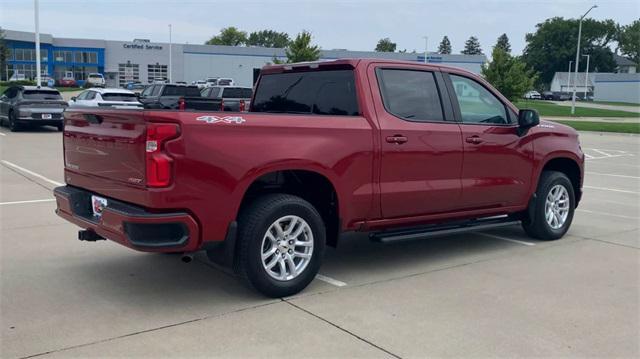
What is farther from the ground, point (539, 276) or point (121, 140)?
point (121, 140)

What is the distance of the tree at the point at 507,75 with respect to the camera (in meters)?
38.5

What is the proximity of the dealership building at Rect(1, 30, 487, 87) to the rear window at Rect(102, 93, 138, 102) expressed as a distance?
192 ft

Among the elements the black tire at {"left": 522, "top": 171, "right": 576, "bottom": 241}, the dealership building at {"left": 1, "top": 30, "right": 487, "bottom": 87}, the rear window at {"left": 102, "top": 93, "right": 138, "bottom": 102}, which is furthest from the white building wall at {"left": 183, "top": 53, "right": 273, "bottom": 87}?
the black tire at {"left": 522, "top": 171, "right": 576, "bottom": 241}

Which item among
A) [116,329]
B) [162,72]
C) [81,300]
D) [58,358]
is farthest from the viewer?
[162,72]

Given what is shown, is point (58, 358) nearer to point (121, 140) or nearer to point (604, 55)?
point (121, 140)

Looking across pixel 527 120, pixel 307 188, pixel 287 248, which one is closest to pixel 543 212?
pixel 527 120

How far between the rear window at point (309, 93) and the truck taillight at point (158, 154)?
181 centimetres

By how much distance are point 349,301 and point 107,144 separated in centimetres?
225

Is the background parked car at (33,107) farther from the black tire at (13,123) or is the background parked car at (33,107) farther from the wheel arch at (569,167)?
Answer: the wheel arch at (569,167)

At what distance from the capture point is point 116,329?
14.2ft

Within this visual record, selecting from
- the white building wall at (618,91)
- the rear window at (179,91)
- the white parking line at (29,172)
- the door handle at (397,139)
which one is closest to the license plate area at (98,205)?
the door handle at (397,139)

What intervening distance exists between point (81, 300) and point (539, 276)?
401 centimetres

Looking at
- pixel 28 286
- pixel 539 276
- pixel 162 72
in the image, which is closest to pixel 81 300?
pixel 28 286

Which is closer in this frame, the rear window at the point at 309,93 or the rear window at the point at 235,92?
the rear window at the point at 309,93
